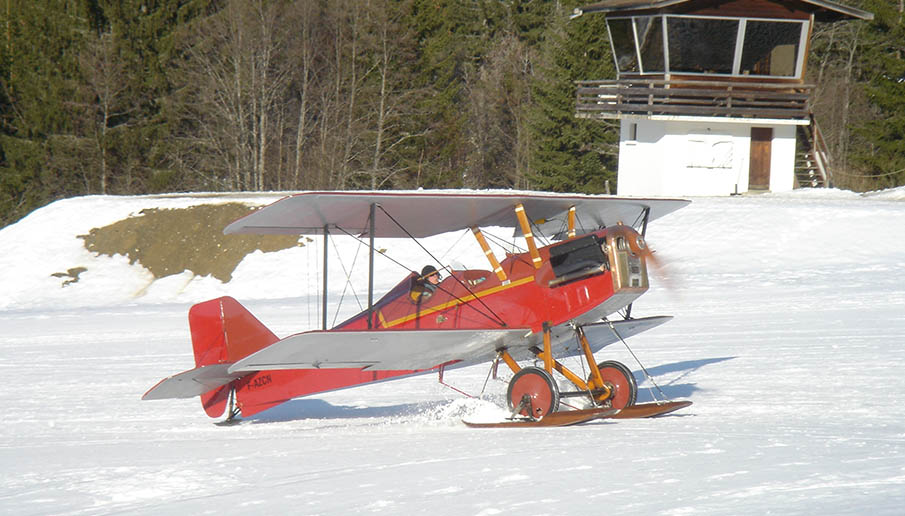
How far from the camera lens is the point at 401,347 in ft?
30.5

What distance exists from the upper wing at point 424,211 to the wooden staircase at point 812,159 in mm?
27672

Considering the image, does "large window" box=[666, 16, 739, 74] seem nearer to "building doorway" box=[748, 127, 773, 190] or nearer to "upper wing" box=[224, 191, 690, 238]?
"building doorway" box=[748, 127, 773, 190]

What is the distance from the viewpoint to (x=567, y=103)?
144ft

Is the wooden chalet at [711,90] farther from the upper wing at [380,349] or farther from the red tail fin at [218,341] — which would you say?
the upper wing at [380,349]

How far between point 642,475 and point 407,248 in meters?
19.7

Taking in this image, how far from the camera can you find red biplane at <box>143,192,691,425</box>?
916cm

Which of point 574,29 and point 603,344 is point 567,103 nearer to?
point 574,29

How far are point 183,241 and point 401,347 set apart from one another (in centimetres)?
1991

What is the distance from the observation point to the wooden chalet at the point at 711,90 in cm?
3375

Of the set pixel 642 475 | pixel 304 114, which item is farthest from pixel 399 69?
pixel 642 475

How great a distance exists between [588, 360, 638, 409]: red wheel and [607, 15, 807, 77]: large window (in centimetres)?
2553

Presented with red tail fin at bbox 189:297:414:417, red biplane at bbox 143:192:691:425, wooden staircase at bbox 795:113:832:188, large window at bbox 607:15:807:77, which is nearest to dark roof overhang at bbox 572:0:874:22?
large window at bbox 607:15:807:77

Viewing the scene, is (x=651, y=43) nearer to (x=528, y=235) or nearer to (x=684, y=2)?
(x=684, y=2)

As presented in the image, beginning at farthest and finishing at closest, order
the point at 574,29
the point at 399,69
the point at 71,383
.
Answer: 1. the point at 399,69
2. the point at 574,29
3. the point at 71,383
